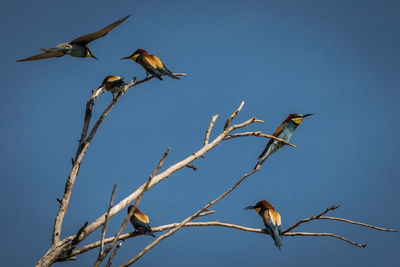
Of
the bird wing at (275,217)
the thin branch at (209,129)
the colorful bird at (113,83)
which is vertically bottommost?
the bird wing at (275,217)

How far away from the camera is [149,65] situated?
4.36 m

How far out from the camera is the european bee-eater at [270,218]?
2.95 meters

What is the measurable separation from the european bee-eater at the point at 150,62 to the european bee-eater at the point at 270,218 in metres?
1.46

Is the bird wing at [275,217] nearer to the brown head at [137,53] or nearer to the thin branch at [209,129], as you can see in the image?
the thin branch at [209,129]

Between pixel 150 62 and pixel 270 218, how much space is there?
6.64ft

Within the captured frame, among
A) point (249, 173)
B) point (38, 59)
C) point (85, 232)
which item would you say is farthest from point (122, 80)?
point (249, 173)

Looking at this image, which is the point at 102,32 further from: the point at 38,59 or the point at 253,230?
the point at 253,230

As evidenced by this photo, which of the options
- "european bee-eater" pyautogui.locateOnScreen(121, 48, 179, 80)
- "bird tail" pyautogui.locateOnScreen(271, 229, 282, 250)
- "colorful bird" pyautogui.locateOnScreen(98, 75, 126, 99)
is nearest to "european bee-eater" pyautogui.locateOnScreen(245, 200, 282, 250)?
"bird tail" pyautogui.locateOnScreen(271, 229, 282, 250)

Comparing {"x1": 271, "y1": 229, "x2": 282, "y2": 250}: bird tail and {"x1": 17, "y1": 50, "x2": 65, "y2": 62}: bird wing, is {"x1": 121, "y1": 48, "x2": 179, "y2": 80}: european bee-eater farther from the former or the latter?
A: {"x1": 271, "y1": 229, "x2": 282, "y2": 250}: bird tail

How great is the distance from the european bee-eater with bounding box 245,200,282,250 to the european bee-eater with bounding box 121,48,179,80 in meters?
1.46

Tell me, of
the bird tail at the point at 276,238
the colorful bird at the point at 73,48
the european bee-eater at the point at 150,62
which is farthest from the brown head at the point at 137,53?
the bird tail at the point at 276,238

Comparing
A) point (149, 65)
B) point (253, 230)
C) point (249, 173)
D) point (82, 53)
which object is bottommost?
point (253, 230)

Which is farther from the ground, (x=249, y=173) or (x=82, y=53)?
(x=82, y=53)

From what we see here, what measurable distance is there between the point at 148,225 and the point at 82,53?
1.45 metres
